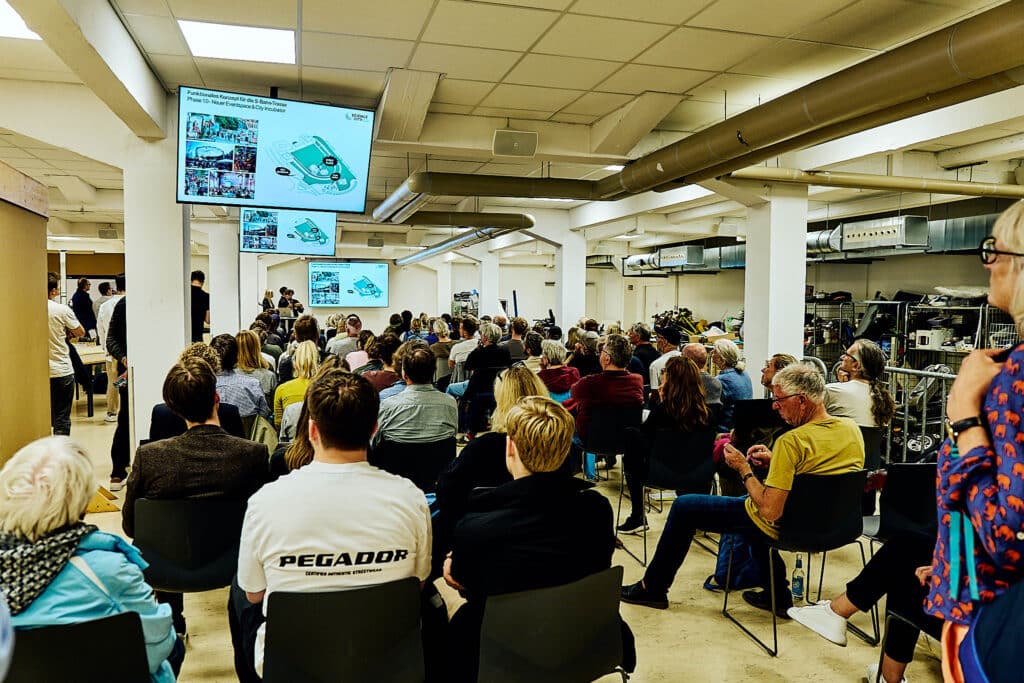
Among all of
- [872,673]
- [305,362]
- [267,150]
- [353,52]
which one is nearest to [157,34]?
[267,150]

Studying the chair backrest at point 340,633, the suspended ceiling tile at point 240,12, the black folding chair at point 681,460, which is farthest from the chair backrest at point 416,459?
the suspended ceiling tile at point 240,12

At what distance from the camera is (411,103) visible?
5031 mm

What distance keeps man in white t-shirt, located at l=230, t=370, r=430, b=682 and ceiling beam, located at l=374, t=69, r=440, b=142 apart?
3455mm

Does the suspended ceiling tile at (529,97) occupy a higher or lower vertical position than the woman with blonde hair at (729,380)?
higher

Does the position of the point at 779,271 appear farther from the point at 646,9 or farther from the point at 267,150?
the point at 267,150

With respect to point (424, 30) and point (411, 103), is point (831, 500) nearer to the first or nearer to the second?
point (424, 30)

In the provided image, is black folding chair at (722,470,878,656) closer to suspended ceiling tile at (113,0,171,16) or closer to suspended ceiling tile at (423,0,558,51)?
suspended ceiling tile at (423,0,558,51)

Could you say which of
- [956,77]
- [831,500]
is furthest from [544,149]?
[831,500]

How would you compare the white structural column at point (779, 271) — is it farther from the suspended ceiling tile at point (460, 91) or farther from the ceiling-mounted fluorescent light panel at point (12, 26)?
the ceiling-mounted fluorescent light panel at point (12, 26)

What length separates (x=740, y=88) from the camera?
5027mm

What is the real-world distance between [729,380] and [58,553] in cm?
410

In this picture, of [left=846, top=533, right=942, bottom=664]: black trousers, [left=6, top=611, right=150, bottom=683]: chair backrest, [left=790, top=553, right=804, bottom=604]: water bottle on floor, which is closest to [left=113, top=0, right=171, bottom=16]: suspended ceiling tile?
[left=6, top=611, right=150, bottom=683]: chair backrest

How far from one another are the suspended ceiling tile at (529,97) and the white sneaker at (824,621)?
12.8 feet

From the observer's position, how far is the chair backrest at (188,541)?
91.7 inches
